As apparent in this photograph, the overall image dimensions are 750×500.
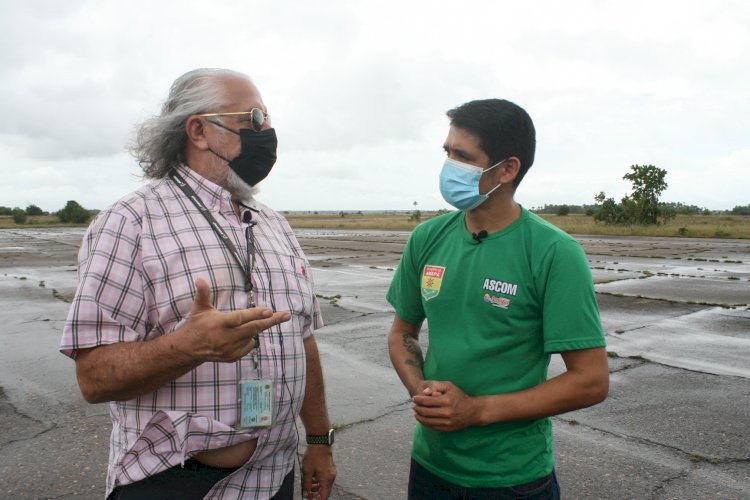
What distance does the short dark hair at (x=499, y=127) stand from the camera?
2346 mm

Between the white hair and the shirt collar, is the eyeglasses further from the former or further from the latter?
the shirt collar

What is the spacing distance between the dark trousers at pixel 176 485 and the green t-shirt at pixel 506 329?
0.81 meters

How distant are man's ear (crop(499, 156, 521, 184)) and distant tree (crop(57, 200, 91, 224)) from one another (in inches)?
3408

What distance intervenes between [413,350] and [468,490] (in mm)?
638

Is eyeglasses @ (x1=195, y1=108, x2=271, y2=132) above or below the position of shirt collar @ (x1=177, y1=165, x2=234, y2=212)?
above

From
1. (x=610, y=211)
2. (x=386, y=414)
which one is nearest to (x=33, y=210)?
(x=610, y=211)

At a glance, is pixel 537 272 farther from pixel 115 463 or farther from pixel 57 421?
pixel 57 421

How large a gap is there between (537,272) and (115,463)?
159cm

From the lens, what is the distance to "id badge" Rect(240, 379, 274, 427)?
6.70 feet

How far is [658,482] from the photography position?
3943 mm

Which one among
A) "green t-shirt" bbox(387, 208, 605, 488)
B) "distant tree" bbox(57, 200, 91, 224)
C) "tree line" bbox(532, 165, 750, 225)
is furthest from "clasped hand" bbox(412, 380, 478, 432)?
"distant tree" bbox(57, 200, 91, 224)

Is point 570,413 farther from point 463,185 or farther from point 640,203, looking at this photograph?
point 640,203

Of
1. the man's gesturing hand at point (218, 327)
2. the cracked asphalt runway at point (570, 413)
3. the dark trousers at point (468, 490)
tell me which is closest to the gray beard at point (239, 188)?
the man's gesturing hand at point (218, 327)

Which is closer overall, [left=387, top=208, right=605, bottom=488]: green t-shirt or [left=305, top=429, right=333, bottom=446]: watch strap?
[left=387, top=208, right=605, bottom=488]: green t-shirt
